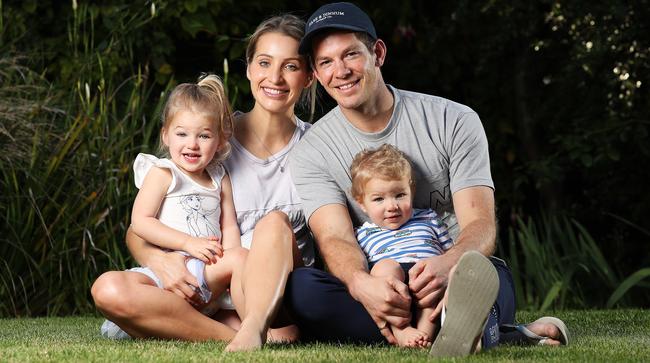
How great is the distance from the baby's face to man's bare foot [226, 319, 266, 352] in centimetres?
62

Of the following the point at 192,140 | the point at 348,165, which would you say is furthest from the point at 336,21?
the point at 192,140

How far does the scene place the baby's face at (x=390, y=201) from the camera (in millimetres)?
3797

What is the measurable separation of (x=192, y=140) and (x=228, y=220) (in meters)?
0.33

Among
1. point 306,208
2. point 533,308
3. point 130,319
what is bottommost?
point 533,308

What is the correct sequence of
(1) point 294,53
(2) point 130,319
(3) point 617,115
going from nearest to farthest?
1. (2) point 130,319
2. (1) point 294,53
3. (3) point 617,115

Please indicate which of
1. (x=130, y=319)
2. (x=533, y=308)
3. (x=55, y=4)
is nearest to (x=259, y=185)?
(x=130, y=319)

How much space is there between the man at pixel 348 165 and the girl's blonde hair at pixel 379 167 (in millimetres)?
119

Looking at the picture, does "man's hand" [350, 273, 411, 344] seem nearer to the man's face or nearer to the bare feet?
the bare feet

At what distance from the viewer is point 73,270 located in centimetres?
576

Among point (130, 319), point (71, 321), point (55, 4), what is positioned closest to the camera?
point (130, 319)

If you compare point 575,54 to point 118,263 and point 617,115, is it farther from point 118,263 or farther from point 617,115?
point 118,263

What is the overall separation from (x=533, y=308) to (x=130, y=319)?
315 centimetres

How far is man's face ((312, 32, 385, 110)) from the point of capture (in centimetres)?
396

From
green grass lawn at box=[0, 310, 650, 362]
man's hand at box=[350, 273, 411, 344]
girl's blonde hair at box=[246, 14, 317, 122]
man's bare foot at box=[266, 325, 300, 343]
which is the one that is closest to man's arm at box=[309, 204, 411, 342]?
man's hand at box=[350, 273, 411, 344]
